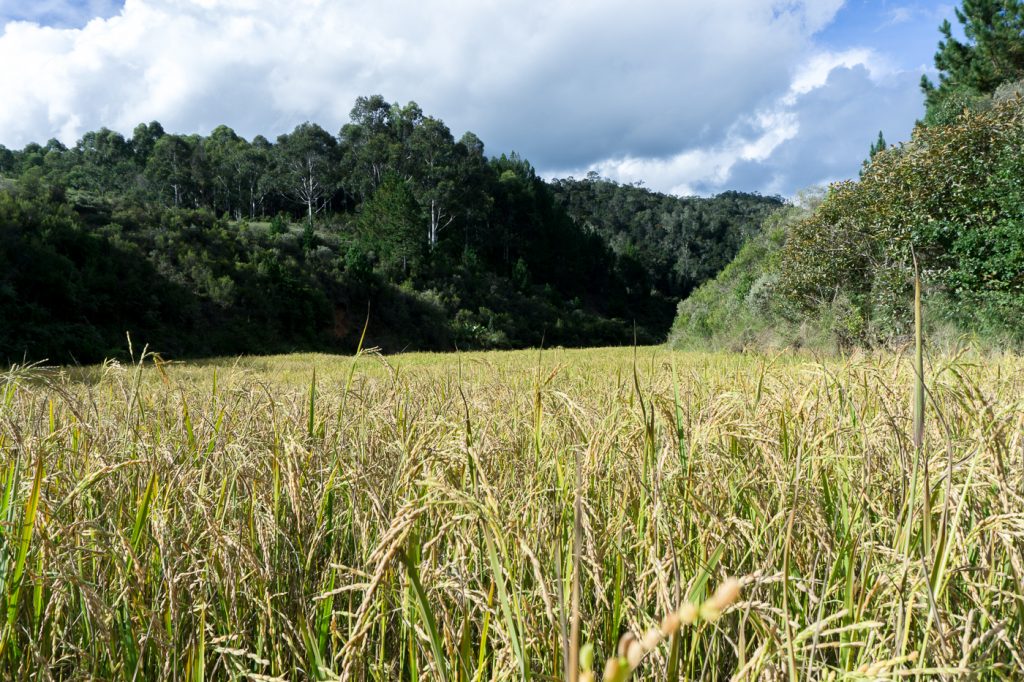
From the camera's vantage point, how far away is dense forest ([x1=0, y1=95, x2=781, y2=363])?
1919 cm

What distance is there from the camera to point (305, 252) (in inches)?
1172

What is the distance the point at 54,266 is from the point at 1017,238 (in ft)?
76.4

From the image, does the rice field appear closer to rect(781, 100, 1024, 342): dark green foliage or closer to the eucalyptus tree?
rect(781, 100, 1024, 342): dark green foliage

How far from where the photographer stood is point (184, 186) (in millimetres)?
41188

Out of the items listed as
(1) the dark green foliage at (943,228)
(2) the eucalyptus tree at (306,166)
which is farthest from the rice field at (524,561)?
(2) the eucalyptus tree at (306,166)

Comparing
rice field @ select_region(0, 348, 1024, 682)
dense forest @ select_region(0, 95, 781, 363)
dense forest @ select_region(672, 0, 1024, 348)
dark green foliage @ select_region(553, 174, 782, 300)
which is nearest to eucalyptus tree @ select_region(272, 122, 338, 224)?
dense forest @ select_region(0, 95, 781, 363)

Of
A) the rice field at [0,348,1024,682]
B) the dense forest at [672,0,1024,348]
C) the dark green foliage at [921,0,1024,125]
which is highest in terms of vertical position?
the dark green foliage at [921,0,1024,125]

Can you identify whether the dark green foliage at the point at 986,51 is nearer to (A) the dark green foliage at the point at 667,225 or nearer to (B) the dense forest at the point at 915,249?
(B) the dense forest at the point at 915,249

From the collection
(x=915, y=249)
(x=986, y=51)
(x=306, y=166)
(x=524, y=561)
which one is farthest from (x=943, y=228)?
(x=306, y=166)

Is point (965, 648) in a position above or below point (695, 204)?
below

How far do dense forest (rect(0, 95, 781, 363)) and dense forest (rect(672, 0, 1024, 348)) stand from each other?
6210mm

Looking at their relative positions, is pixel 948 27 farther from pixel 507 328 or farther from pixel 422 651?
pixel 422 651

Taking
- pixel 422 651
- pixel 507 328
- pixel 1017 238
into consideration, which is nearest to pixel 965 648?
pixel 422 651

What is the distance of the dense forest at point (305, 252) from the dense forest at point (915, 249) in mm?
6210
